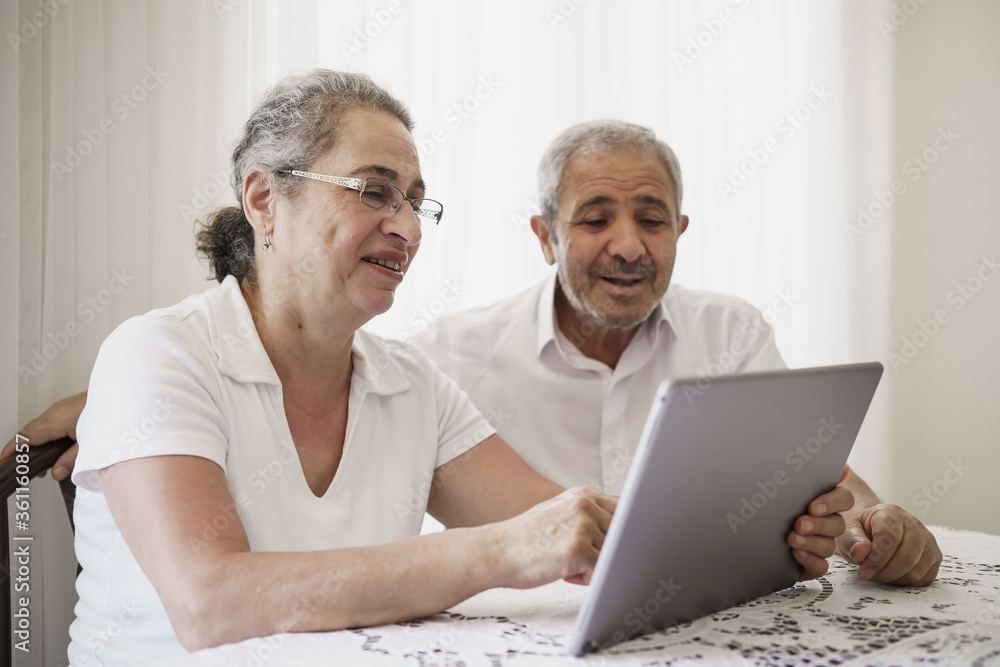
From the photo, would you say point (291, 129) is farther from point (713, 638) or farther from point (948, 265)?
point (948, 265)

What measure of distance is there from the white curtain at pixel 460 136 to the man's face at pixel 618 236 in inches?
28.4

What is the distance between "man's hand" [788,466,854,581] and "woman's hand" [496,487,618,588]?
27cm

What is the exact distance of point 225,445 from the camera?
3.84 ft

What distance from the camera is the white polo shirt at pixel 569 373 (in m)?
2.00

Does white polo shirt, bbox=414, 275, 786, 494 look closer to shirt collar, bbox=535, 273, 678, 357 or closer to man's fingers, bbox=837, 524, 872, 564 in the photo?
shirt collar, bbox=535, 273, 678, 357

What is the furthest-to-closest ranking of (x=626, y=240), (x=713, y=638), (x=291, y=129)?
(x=626, y=240), (x=291, y=129), (x=713, y=638)

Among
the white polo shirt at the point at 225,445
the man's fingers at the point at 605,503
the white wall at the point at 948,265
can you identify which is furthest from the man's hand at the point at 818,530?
the white wall at the point at 948,265

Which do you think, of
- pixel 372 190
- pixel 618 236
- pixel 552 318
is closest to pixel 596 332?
pixel 552 318

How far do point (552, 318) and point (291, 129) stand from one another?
2.86ft

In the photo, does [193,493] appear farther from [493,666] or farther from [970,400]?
[970,400]

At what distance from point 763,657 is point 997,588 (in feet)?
1.68

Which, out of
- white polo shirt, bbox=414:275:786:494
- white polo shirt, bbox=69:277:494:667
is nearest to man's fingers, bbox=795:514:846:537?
white polo shirt, bbox=69:277:494:667

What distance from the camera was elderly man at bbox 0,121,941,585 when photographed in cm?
199

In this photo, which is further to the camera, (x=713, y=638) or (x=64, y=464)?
(x=64, y=464)
